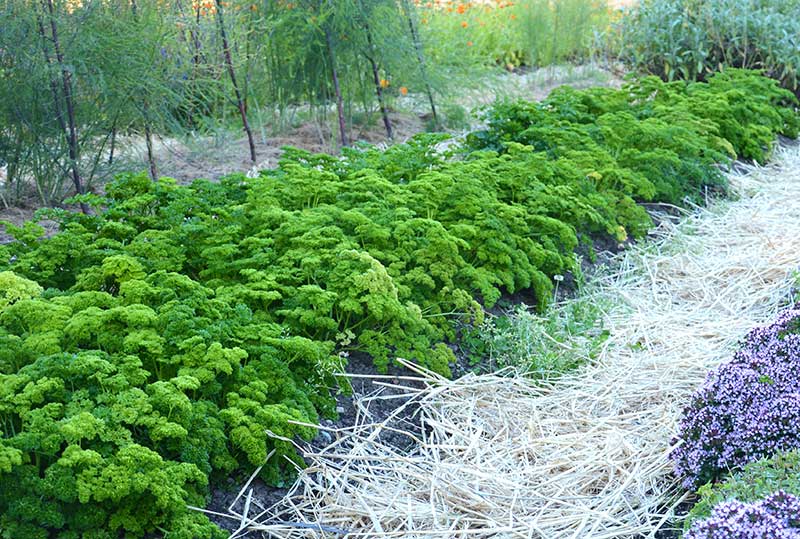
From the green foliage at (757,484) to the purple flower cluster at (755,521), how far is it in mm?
101

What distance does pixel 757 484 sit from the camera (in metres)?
2.37

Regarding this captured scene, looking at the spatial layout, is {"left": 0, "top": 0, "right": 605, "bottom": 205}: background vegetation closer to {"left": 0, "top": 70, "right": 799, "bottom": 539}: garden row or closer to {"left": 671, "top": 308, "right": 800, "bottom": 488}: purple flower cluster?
{"left": 0, "top": 70, "right": 799, "bottom": 539}: garden row

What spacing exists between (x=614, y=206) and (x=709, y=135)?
64.0 inches

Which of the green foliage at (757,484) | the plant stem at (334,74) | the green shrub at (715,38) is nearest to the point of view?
the green foliage at (757,484)

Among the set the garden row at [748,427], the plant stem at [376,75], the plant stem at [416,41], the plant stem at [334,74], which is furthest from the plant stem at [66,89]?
the garden row at [748,427]

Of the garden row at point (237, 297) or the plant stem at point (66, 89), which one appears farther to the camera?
the plant stem at point (66, 89)

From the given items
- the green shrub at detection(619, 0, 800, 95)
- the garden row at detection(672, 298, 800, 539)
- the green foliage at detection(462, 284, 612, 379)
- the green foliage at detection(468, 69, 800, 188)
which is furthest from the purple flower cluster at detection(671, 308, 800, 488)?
the green shrub at detection(619, 0, 800, 95)

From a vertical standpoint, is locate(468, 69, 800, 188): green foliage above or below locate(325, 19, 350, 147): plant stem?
below

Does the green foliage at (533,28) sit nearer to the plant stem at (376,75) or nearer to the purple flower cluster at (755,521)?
the plant stem at (376,75)

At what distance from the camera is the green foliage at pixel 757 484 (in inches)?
91.6

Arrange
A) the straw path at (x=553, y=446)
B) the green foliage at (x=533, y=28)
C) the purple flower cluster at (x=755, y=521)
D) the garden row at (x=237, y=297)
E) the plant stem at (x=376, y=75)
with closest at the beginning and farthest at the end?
the purple flower cluster at (x=755, y=521), the garden row at (x=237, y=297), the straw path at (x=553, y=446), the plant stem at (x=376, y=75), the green foliage at (x=533, y=28)

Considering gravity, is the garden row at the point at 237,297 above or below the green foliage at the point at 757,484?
above

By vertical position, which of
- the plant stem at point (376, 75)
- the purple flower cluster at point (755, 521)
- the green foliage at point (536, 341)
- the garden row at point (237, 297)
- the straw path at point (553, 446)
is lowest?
the straw path at point (553, 446)

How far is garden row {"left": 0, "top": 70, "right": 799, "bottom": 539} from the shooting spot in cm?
254
